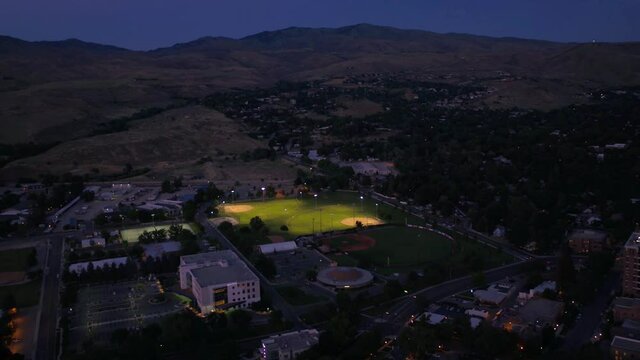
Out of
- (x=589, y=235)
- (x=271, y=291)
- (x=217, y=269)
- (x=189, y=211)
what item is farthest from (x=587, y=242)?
(x=189, y=211)

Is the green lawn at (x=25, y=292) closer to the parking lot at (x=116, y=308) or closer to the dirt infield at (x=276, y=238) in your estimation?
the parking lot at (x=116, y=308)

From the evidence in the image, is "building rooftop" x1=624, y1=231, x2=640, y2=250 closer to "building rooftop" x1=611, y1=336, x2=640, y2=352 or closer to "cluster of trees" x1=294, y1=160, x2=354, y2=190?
"building rooftop" x1=611, y1=336, x2=640, y2=352

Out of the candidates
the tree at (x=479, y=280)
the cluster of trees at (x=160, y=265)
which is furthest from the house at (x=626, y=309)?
the cluster of trees at (x=160, y=265)

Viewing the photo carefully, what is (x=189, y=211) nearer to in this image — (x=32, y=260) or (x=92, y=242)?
(x=92, y=242)

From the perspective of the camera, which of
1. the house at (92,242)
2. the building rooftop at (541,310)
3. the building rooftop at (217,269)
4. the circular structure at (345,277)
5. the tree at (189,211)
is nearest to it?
the building rooftop at (541,310)

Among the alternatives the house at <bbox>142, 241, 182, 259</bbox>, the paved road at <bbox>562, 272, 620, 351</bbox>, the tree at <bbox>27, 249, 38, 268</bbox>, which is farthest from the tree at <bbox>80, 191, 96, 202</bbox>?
the paved road at <bbox>562, 272, 620, 351</bbox>
